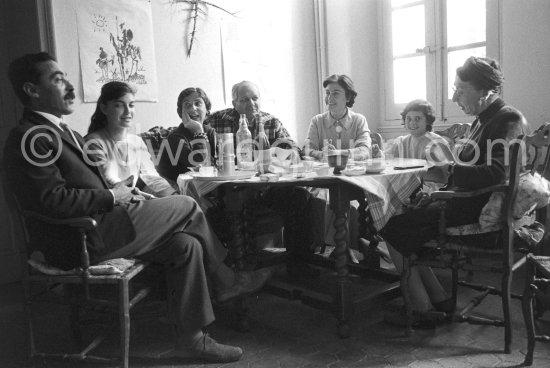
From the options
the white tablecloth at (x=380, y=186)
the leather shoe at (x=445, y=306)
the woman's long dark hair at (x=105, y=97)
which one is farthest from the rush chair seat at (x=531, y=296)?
the woman's long dark hair at (x=105, y=97)

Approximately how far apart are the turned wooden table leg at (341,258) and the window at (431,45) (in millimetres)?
2204

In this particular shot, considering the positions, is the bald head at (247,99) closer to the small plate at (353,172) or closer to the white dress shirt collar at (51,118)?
the small plate at (353,172)

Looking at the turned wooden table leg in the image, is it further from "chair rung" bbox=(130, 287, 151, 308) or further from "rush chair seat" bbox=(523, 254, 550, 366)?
"chair rung" bbox=(130, 287, 151, 308)

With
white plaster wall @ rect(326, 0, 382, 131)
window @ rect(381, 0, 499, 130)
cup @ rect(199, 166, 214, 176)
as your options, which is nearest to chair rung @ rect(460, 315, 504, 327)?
cup @ rect(199, 166, 214, 176)

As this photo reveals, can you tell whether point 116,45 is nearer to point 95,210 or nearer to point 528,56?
point 95,210

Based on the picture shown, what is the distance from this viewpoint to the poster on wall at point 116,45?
317cm

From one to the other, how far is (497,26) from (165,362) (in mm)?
3243

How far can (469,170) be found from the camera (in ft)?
6.87

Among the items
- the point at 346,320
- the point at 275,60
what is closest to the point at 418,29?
the point at 275,60

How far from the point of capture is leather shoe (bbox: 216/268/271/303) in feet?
7.59

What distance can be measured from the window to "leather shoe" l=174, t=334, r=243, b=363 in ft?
9.40

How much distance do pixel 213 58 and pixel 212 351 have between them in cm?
255

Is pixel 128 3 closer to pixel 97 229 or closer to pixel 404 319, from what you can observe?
pixel 97 229

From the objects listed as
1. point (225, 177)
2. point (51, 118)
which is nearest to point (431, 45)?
point (225, 177)
